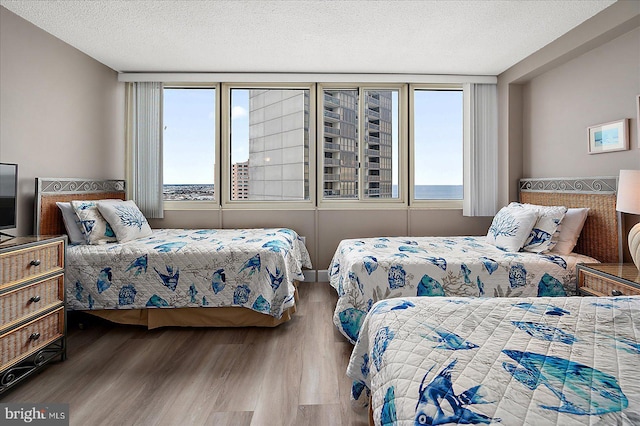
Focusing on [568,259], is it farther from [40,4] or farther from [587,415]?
[40,4]

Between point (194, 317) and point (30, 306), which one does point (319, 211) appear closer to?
point (194, 317)

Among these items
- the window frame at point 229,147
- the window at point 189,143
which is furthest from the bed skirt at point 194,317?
the window at point 189,143

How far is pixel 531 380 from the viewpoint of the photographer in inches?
36.3

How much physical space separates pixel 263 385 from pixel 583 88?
3.51 m

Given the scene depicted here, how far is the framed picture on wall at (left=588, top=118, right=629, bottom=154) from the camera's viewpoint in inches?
103

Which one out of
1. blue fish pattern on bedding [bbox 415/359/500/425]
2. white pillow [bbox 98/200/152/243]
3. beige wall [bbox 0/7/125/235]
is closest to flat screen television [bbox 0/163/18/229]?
beige wall [bbox 0/7/125/235]

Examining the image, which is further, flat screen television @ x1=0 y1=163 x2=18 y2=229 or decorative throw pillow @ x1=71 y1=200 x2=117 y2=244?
decorative throw pillow @ x1=71 y1=200 x2=117 y2=244

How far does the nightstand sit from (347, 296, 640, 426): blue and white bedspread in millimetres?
491

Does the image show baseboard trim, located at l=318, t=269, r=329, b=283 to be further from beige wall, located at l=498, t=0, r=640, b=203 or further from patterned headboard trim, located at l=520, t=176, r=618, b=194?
patterned headboard trim, located at l=520, t=176, r=618, b=194

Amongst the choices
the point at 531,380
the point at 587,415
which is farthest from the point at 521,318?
the point at 587,415

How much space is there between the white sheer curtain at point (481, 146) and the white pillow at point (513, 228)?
34.5 inches

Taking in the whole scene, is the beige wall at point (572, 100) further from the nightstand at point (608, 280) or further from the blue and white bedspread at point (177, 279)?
the blue and white bedspread at point (177, 279)

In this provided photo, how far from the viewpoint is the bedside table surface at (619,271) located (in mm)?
1970

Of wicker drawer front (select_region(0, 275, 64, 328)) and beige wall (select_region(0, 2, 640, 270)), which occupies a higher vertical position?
beige wall (select_region(0, 2, 640, 270))
